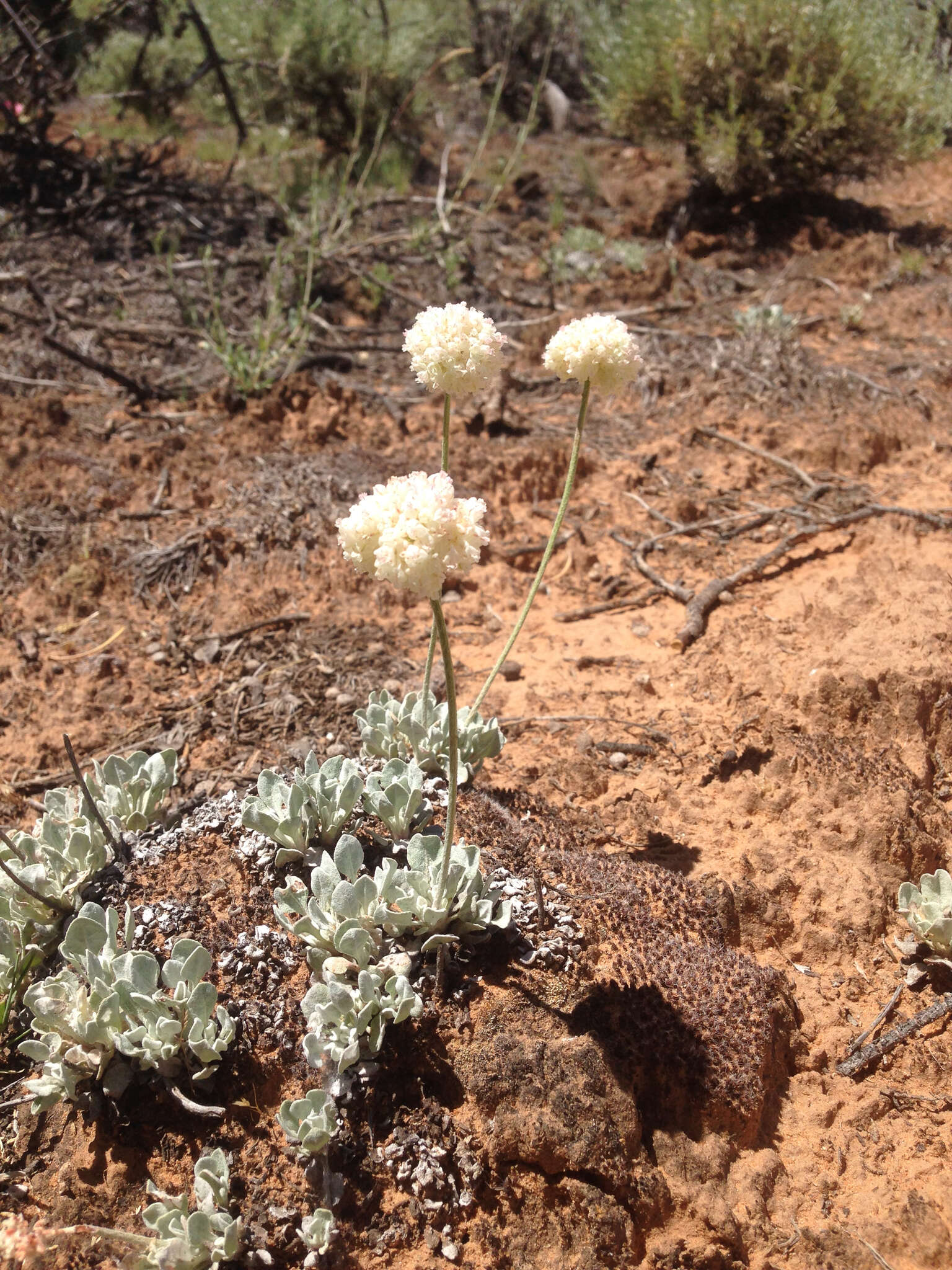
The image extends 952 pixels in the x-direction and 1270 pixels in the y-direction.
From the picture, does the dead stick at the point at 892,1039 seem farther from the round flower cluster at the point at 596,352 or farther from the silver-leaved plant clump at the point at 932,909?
the round flower cluster at the point at 596,352

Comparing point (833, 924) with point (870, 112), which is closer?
point (833, 924)

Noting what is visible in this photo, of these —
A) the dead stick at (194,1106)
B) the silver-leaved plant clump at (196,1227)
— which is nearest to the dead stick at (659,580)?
the dead stick at (194,1106)

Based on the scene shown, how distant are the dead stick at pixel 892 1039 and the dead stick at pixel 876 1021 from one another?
0.01 m

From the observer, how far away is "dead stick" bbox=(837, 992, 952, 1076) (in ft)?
7.30

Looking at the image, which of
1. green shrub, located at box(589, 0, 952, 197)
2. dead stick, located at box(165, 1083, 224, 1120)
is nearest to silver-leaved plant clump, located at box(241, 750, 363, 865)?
dead stick, located at box(165, 1083, 224, 1120)

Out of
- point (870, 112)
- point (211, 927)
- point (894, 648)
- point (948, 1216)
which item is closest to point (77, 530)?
point (211, 927)

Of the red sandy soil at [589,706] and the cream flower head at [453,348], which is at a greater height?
the cream flower head at [453,348]

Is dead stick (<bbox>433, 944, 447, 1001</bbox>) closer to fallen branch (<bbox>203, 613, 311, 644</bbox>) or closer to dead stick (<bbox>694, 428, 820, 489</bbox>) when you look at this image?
fallen branch (<bbox>203, 613, 311, 644</bbox>)

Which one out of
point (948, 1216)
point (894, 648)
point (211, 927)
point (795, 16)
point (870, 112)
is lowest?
point (948, 1216)

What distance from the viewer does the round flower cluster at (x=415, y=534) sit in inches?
63.9

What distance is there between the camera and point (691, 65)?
7.18 m

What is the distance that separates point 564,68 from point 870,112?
19.8ft

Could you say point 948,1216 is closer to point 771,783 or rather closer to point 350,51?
point 771,783

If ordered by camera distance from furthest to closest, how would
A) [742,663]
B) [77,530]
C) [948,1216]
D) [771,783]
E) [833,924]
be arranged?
[77,530]
[742,663]
[771,783]
[833,924]
[948,1216]
